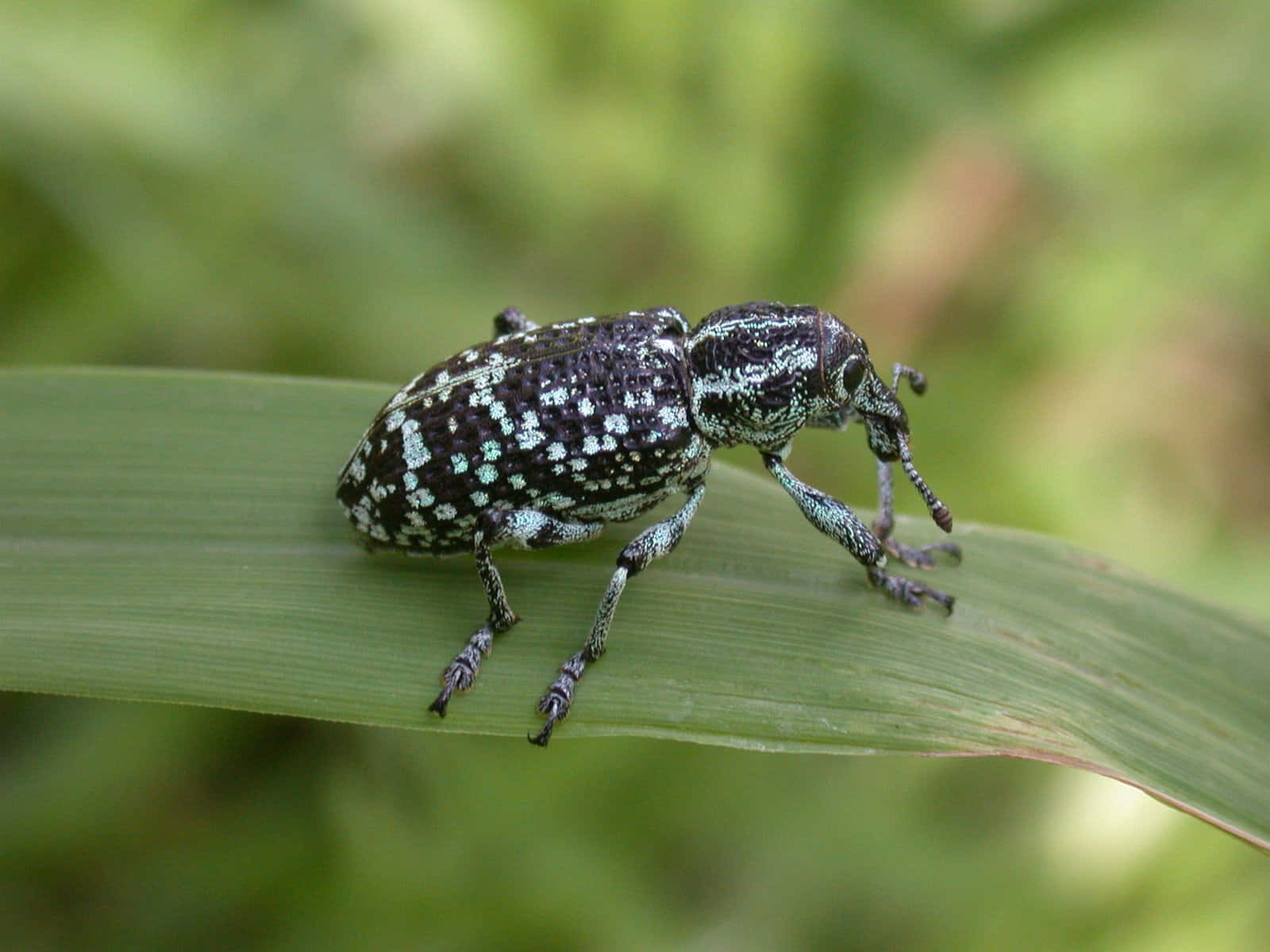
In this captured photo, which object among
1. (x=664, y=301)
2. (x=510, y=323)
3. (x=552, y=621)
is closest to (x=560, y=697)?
(x=552, y=621)

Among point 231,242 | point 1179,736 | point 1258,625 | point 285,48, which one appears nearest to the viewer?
point 1179,736

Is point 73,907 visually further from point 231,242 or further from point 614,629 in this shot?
point 231,242

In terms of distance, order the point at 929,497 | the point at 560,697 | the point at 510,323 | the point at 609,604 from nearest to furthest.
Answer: the point at 560,697
the point at 609,604
the point at 929,497
the point at 510,323

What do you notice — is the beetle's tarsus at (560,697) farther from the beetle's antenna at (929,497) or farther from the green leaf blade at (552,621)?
the beetle's antenna at (929,497)

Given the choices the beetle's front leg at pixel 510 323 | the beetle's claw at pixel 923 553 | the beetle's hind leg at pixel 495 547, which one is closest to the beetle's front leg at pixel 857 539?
the beetle's claw at pixel 923 553

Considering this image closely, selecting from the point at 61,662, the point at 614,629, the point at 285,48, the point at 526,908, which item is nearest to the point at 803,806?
the point at 526,908

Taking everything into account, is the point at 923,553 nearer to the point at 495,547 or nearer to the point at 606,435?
the point at 606,435
